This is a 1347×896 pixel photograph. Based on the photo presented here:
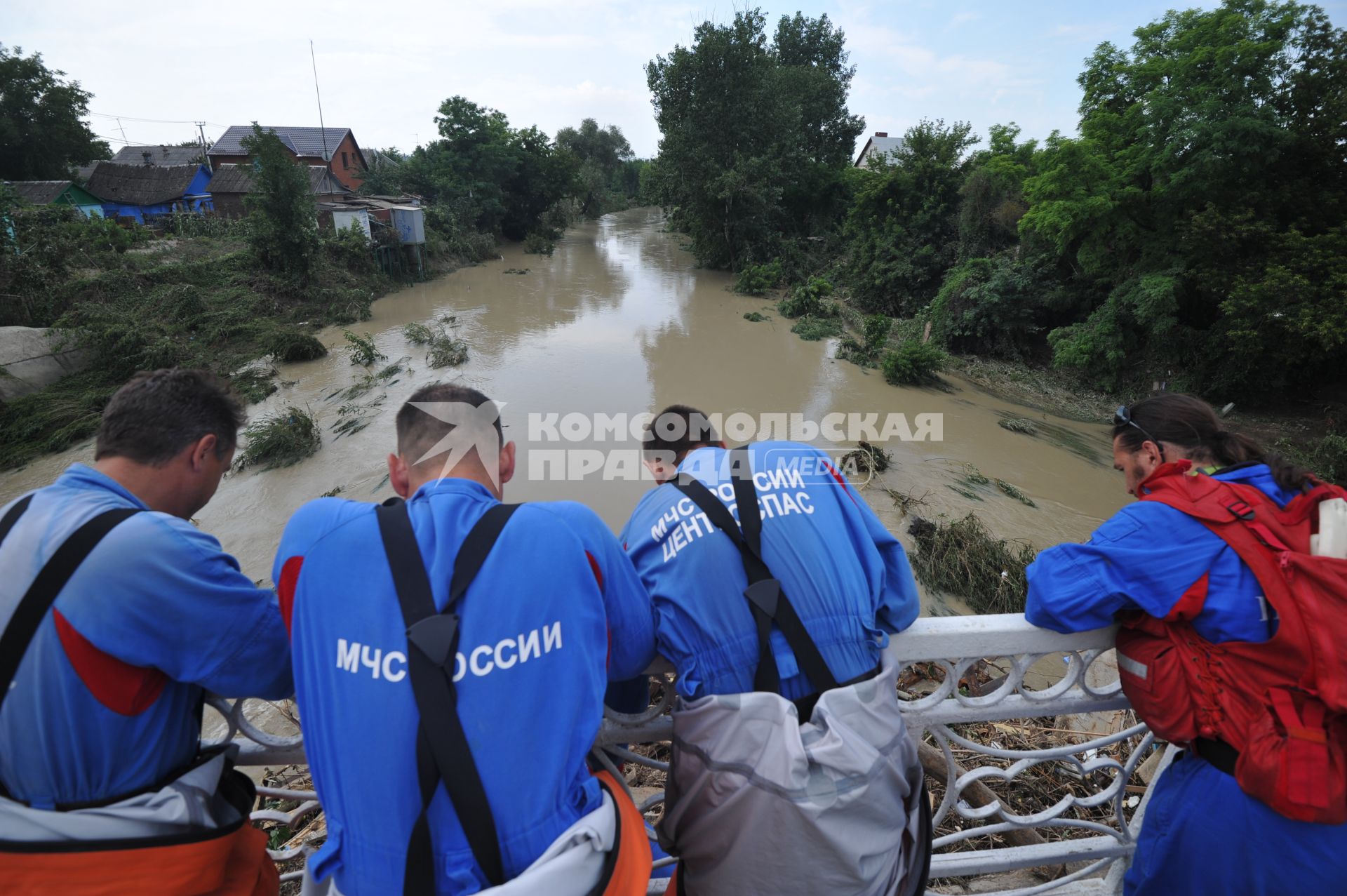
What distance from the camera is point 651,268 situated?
82.3 feet

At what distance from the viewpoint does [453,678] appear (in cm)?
99

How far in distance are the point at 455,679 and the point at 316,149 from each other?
1543 inches

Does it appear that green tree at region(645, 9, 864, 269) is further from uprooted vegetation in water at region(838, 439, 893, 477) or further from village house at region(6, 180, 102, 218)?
village house at region(6, 180, 102, 218)

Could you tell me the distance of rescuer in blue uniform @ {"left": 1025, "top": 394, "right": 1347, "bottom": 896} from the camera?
1.28m

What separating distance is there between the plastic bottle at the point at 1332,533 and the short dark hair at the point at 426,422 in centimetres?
185

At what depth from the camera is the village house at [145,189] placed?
27484mm

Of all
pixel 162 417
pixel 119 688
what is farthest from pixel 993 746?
pixel 162 417

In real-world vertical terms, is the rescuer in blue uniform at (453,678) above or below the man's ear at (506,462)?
below

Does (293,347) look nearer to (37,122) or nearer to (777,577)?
(777,577)

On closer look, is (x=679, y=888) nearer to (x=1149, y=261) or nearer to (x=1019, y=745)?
(x=1019, y=745)

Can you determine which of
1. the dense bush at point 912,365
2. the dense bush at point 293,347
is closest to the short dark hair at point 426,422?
the dense bush at point 912,365

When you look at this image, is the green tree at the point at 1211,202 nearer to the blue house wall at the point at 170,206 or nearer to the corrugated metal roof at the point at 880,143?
the corrugated metal roof at the point at 880,143

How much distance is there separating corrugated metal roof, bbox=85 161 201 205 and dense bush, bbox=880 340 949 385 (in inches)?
1331

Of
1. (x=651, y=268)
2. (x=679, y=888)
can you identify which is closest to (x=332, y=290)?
(x=651, y=268)
